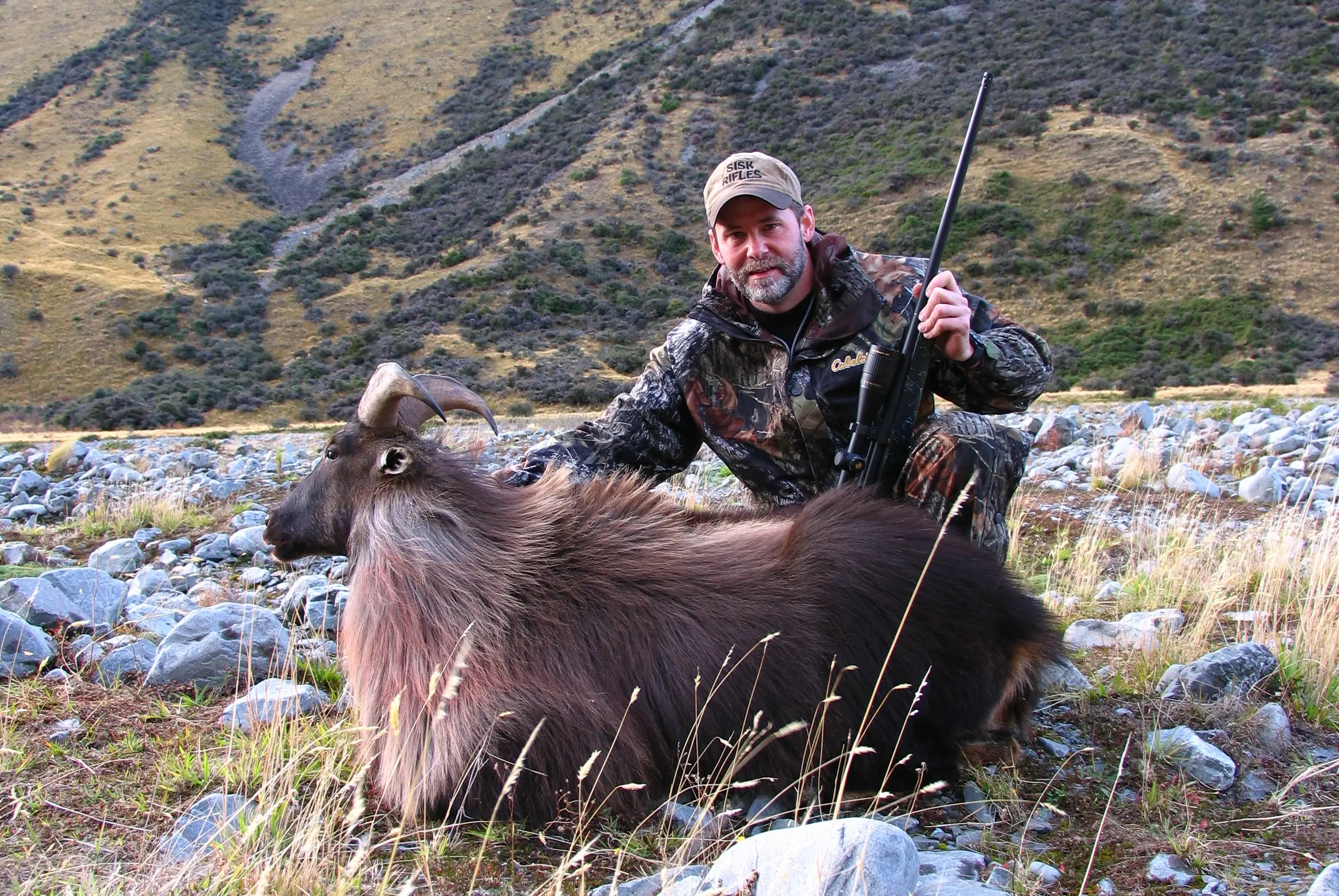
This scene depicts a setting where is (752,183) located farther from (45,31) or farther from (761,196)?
(45,31)

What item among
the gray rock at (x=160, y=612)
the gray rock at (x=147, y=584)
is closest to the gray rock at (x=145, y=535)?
the gray rock at (x=147, y=584)

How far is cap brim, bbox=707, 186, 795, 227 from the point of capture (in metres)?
4.38

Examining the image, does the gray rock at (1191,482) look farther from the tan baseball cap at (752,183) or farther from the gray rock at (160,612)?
the gray rock at (160,612)

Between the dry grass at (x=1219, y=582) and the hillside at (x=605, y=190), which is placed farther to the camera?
the hillside at (x=605, y=190)

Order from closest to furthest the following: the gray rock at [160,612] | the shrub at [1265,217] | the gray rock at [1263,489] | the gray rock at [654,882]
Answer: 1. the gray rock at [654,882]
2. the gray rock at [160,612]
3. the gray rock at [1263,489]
4. the shrub at [1265,217]

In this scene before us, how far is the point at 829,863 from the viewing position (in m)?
2.10

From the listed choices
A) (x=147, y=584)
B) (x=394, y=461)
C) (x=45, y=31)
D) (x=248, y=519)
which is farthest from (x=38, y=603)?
(x=45, y=31)

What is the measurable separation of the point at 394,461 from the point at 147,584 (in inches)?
124

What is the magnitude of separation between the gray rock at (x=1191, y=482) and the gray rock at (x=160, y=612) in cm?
714

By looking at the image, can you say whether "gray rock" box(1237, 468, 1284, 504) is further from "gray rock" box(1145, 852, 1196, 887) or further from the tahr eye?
the tahr eye

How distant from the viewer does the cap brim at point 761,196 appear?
4.38m

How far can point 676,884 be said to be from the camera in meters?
2.35

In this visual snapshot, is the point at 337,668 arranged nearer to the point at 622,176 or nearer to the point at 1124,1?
the point at 622,176

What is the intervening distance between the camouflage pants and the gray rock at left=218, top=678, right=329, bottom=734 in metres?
2.61
